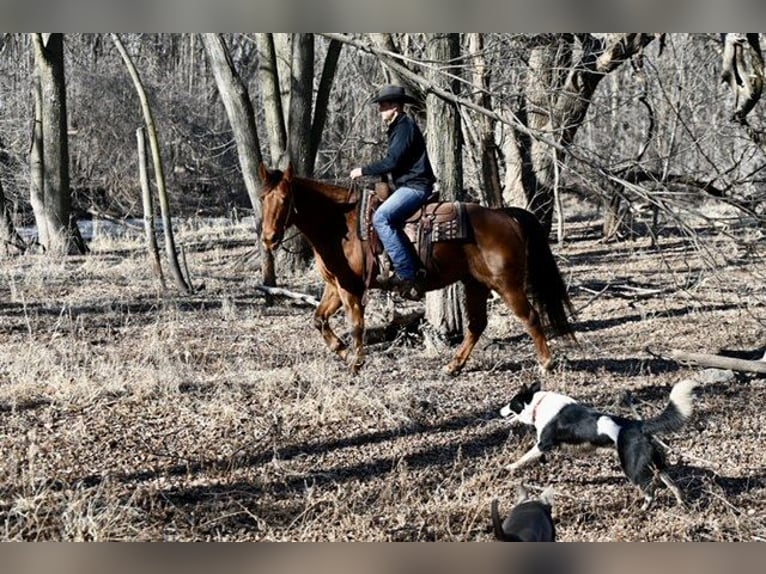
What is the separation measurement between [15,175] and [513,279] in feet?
61.9

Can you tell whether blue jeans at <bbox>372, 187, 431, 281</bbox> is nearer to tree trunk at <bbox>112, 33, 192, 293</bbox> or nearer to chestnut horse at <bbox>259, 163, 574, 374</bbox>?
chestnut horse at <bbox>259, 163, 574, 374</bbox>

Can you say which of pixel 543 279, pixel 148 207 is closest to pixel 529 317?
pixel 543 279

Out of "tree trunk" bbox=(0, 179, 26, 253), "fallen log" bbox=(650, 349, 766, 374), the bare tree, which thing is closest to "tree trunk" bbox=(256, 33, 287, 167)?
the bare tree

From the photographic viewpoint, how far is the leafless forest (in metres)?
6.69

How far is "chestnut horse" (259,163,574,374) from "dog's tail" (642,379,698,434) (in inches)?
135

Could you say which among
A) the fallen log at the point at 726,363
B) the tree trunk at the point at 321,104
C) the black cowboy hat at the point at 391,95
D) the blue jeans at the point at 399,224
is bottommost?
the fallen log at the point at 726,363

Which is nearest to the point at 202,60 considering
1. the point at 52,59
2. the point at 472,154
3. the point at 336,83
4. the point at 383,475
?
the point at 336,83

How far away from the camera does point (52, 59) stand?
20609mm

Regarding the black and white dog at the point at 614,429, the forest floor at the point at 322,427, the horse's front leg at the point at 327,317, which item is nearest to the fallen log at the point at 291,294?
the forest floor at the point at 322,427

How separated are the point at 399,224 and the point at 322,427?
103 inches

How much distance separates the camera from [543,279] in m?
10.6

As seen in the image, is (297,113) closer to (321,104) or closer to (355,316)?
(321,104)

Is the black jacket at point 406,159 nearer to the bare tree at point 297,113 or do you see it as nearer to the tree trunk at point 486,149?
the tree trunk at point 486,149

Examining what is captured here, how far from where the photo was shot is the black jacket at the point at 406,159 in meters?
9.45
